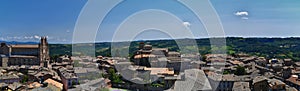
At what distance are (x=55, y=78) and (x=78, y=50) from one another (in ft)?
109

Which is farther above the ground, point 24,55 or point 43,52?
point 43,52

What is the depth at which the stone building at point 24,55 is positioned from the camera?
28378mm

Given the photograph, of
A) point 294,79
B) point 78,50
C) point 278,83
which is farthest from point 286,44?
point 278,83

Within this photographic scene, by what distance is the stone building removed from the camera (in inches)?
1117

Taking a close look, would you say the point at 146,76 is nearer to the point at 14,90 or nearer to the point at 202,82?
the point at 202,82

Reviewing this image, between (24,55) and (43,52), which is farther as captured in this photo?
(43,52)

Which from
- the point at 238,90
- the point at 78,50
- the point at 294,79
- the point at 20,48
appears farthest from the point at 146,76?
the point at 78,50

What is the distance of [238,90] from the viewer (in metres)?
14.7

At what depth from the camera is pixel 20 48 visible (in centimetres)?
2948

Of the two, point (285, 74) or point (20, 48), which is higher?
point (20, 48)

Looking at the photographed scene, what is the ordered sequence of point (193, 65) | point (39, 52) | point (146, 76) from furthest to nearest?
point (39, 52) < point (193, 65) < point (146, 76)

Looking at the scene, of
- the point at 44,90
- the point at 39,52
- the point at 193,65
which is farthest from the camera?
the point at 39,52

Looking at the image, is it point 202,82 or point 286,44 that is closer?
point 202,82

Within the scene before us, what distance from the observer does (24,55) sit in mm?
29141
